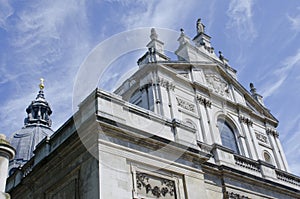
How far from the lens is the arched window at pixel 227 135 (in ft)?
71.0

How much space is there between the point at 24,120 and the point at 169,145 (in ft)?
124

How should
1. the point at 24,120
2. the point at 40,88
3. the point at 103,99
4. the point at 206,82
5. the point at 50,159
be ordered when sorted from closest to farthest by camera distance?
the point at 103,99, the point at 50,159, the point at 206,82, the point at 24,120, the point at 40,88

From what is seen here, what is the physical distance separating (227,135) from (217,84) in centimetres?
369

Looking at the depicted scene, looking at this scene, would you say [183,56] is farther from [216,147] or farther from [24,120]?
[24,120]

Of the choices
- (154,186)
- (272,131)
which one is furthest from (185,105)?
(154,186)

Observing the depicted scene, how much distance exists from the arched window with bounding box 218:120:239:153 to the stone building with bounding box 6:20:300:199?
0.24ft

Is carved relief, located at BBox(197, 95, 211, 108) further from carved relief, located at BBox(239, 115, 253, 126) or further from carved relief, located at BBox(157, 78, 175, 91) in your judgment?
carved relief, located at BBox(239, 115, 253, 126)

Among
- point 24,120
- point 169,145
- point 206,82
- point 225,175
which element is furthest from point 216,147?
point 24,120

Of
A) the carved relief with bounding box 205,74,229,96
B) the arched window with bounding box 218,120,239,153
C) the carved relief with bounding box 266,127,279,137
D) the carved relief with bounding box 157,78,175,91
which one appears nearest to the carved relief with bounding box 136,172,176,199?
the carved relief with bounding box 157,78,175,91

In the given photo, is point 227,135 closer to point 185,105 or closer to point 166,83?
point 185,105

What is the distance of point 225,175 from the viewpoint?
1502cm

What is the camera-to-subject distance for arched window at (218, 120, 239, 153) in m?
21.6

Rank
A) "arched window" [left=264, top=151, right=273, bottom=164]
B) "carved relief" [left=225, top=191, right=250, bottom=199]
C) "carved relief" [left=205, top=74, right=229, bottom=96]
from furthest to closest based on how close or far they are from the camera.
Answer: "arched window" [left=264, top=151, right=273, bottom=164]
"carved relief" [left=205, top=74, right=229, bottom=96]
"carved relief" [left=225, top=191, right=250, bottom=199]

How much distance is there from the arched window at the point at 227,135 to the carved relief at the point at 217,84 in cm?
220
